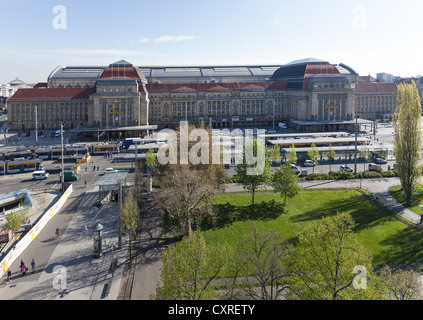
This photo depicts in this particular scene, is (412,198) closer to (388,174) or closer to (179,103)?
(388,174)

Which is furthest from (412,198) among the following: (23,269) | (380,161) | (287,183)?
(23,269)

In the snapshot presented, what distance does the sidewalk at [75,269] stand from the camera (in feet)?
83.1

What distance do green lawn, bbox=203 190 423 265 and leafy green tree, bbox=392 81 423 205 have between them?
6308mm

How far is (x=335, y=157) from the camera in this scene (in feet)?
243

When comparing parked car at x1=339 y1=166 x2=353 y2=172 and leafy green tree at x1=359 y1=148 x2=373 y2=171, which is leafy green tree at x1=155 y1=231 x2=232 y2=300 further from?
leafy green tree at x1=359 y1=148 x2=373 y2=171

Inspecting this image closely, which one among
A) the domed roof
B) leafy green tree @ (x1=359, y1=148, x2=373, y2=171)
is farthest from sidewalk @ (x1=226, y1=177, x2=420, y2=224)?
the domed roof

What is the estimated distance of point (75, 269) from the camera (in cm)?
2895

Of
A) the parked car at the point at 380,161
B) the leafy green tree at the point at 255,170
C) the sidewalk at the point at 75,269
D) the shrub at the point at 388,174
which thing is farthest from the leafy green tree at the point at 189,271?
the parked car at the point at 380,161

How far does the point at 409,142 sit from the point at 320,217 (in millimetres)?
17813

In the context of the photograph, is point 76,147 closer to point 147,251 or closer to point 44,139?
point 44,139

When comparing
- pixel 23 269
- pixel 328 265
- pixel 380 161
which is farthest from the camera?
pixel 380 161

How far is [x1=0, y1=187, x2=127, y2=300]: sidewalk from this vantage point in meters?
25.3

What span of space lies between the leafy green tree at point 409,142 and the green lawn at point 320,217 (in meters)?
6.31
